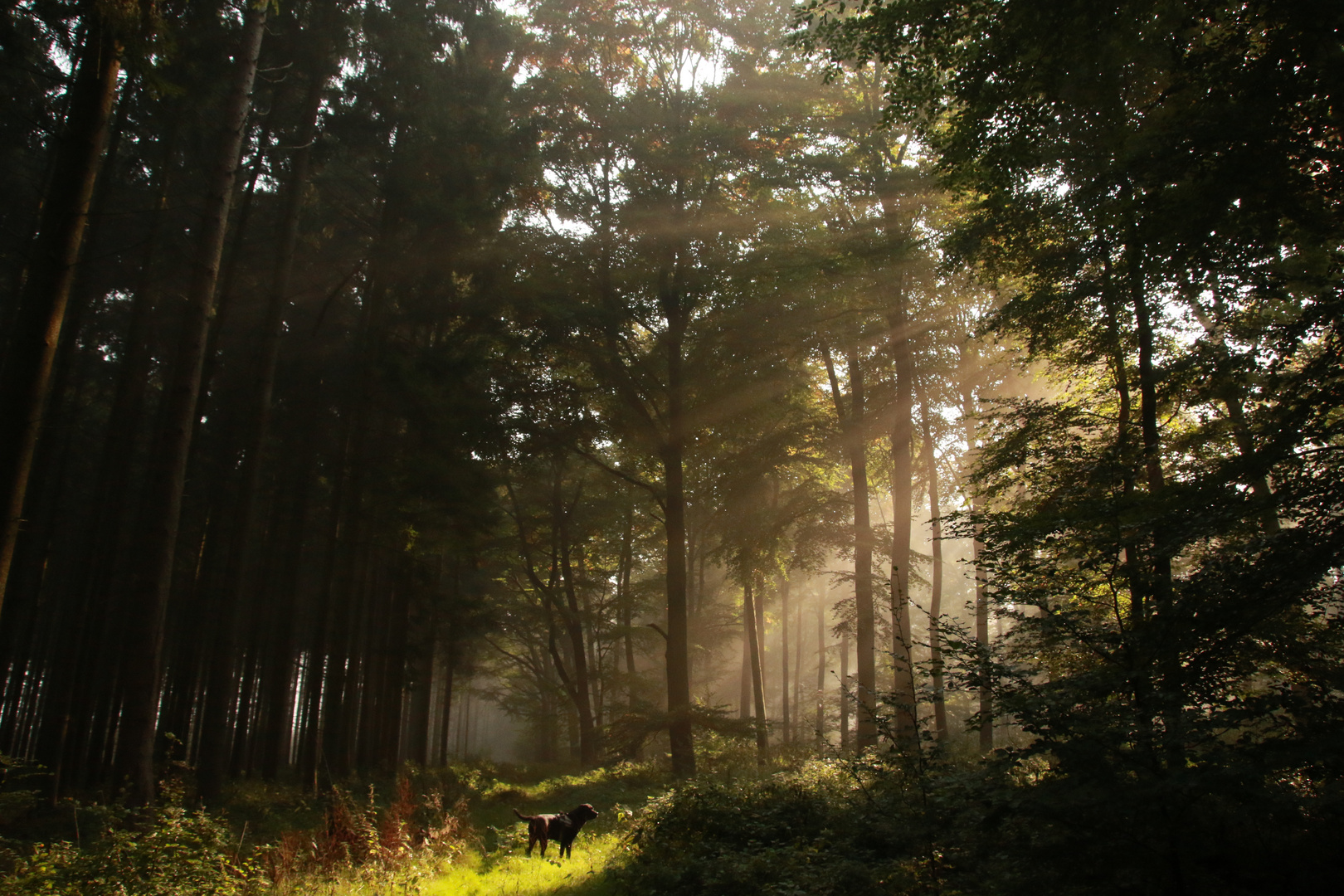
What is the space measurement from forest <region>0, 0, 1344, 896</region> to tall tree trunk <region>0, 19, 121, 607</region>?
0.13 feet

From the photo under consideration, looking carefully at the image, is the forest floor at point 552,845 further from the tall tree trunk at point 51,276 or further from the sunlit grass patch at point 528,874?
the tall tree trunk at point 51,276

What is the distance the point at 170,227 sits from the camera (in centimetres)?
1526

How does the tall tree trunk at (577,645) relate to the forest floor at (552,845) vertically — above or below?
above

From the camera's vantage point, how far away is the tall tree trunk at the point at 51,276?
18.7 ft

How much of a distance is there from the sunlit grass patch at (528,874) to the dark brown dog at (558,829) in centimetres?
18

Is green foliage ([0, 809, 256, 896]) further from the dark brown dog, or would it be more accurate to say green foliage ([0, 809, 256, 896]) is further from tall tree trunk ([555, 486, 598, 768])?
tall tree trunk ([555, 486, 598, 768])

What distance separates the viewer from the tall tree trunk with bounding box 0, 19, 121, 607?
570cm

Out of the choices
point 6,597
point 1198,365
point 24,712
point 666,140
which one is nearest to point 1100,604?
point 1198,365

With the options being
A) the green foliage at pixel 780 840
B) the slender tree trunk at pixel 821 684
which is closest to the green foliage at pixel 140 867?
the green foliage at pixel 780 840

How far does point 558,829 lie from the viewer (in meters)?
9.96

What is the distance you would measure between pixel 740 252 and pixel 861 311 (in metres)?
3.07

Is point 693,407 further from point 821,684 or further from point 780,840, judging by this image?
point 821,684

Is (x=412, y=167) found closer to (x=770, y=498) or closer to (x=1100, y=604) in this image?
(x=770, y=498)

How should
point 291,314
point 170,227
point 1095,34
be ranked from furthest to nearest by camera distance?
point 291,314 → point 170,227 → point 1095,34
